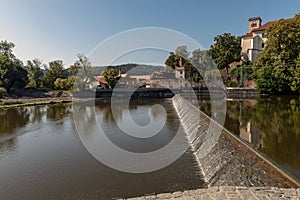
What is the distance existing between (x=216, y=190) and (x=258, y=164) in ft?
4.31

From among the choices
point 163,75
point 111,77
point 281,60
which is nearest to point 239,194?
point 281,60

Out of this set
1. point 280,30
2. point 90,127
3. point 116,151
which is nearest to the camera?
point 116,151

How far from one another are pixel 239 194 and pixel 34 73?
42.7 metres

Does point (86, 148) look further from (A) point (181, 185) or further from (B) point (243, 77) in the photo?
(B) point (243, 77)

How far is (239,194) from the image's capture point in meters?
3.35

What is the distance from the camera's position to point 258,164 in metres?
4.30

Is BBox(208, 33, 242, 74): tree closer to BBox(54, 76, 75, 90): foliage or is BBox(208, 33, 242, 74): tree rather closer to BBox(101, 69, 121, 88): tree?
BBox(101, 69, 121, 88): tree

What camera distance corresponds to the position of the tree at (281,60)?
23547mm

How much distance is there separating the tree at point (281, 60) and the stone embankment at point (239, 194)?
23197mm

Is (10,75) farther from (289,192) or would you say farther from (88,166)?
(289,192)

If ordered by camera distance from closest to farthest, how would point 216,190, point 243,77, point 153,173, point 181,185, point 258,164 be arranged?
1. point 216,190
2. point 258,164
3. point 181,185
4. point 153,173
5. point 243,77

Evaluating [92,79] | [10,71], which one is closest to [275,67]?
[92,79]

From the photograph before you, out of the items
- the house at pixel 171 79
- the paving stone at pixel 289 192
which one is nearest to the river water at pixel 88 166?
the paving stone at pixel 289 192

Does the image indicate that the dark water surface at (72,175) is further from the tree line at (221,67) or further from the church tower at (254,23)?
the church tower at (254,23)
